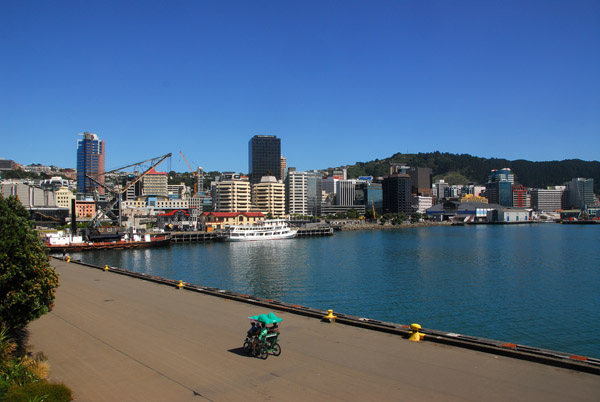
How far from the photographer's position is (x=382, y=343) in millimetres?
9930

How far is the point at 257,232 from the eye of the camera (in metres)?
73.7

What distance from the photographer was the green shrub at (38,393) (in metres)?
6.08

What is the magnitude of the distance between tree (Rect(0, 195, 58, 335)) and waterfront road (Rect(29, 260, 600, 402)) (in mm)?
1195

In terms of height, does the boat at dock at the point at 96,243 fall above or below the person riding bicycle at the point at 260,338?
below

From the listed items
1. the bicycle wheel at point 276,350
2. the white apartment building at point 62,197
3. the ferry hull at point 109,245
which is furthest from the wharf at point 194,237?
the white apartment building at point 62,197

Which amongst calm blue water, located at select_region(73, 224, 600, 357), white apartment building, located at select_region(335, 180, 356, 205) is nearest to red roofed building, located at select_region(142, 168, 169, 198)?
white apartment building, located at select_region(335, 180, 356, 205)

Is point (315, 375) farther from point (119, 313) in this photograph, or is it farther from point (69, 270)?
point (69, 270)

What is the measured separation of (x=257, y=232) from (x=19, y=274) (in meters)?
65.0

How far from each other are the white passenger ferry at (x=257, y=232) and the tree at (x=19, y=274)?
62.8 m

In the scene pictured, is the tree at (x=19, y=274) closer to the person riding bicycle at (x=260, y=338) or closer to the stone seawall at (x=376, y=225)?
the person riding bicycle at (x=260, y=338)

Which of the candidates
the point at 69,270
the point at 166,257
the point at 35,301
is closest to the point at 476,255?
the point at 166,257

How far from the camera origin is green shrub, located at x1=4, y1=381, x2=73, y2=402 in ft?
20.0

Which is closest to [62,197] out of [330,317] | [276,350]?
[330,317]

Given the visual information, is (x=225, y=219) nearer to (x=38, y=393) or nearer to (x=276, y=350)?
(x=276, y=350)
